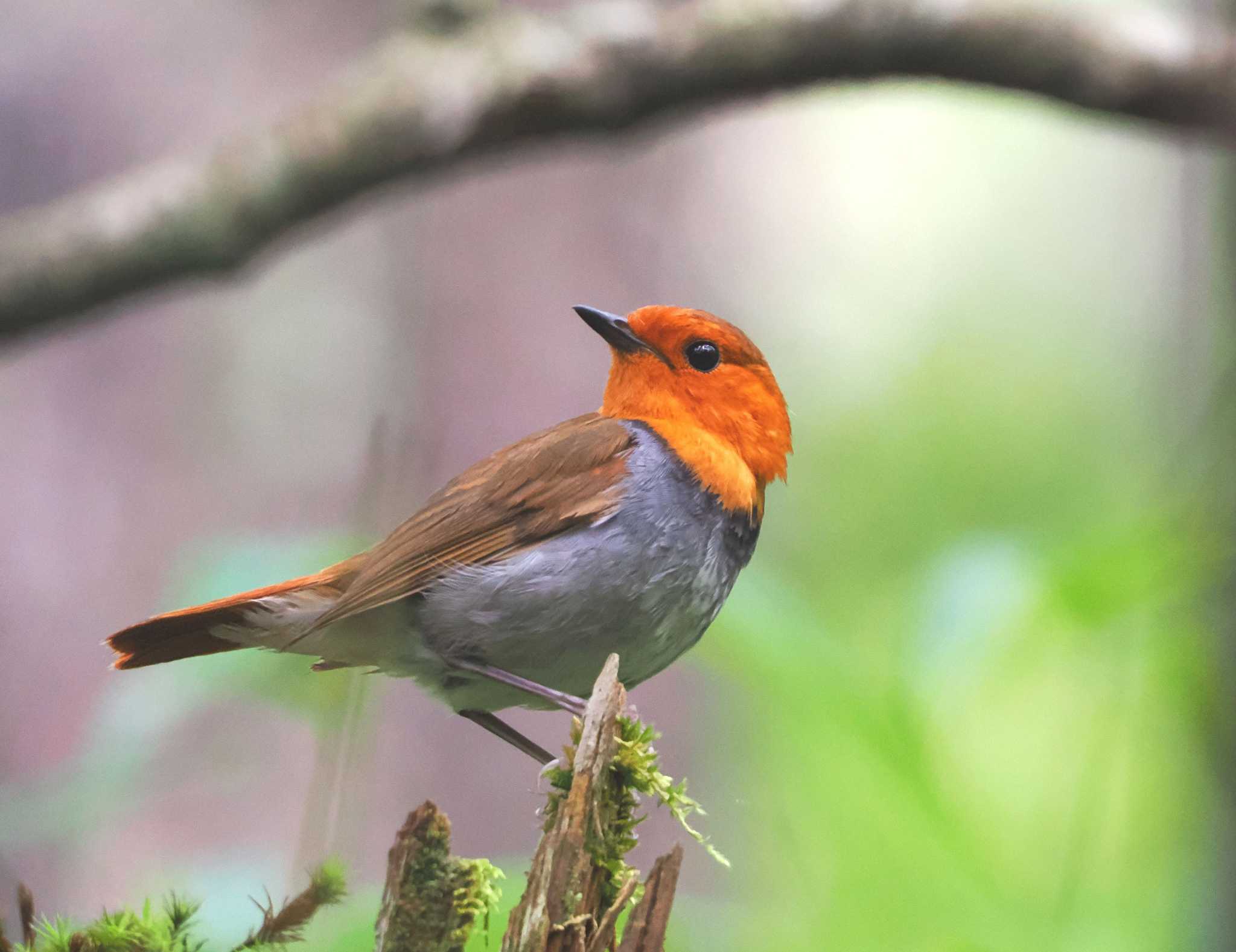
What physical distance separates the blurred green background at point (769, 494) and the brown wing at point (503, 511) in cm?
15

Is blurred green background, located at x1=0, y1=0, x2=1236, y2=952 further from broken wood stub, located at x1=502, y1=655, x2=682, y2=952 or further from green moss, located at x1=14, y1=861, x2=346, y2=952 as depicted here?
broken wood stub, located at x1=502, y1=655, x2=682, y2=952

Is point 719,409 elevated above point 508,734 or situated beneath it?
elevated above

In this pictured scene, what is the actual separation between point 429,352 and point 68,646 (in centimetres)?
197

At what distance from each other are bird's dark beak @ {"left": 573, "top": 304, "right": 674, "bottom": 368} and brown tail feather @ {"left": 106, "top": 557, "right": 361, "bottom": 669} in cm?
89

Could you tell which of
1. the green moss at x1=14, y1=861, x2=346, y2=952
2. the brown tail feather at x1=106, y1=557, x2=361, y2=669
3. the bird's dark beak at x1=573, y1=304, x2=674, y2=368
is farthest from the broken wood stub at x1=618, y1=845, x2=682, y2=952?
the bird's dark beak at x1=573, y1=304, x2=674, y2=368

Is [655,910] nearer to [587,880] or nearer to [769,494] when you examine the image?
[587,880]

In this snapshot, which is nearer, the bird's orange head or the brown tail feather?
the brown tail feather

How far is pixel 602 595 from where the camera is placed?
2.61 m

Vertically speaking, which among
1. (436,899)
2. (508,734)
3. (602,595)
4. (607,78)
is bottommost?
(436,899)

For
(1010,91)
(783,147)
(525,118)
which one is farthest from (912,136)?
(525,118)

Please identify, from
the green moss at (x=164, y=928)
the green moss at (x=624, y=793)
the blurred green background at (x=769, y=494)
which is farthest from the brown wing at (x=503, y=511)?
the green moss at (x=164, y=928)

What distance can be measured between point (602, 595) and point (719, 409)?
0.68 m

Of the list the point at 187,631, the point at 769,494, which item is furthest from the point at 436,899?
Result: the point at 769,494

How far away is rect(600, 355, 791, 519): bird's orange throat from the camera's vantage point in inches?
119
